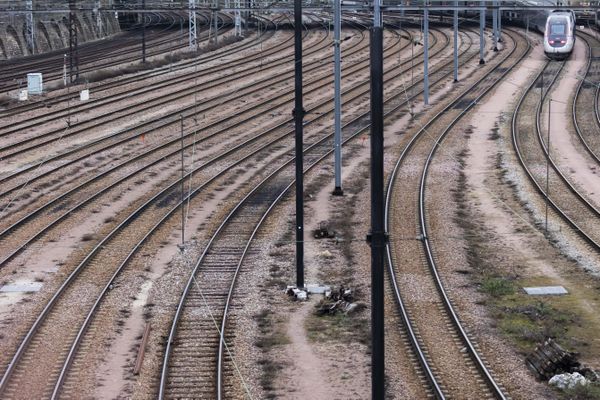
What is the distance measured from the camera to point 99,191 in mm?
28344

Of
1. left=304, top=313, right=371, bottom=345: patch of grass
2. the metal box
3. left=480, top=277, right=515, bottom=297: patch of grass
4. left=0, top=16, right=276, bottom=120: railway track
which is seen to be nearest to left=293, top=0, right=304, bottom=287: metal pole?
left=304, top=313, right=371, bottom=345: patch of grass

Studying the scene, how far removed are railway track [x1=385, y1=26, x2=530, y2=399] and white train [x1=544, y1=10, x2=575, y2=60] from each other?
74.6ft

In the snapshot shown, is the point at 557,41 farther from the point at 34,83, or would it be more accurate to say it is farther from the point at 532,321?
the point at 532,321

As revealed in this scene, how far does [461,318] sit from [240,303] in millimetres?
3584

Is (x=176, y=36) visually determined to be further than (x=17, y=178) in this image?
Yes

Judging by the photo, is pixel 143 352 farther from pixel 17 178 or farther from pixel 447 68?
pixel 447 68

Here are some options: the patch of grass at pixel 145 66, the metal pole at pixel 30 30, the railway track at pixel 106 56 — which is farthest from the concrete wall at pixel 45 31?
the patch of grass at pixel 145 66

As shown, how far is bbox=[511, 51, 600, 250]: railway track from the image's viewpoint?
24.6 metres

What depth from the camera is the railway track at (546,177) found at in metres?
24.6

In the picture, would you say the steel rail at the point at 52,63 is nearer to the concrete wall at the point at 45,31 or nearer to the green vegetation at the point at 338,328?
the concrete wall at the point at 45,31

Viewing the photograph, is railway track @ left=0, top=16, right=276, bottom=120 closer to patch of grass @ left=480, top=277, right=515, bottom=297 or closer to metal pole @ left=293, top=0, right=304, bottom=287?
metal pole @ left=293, top=0, right=304, bottom=287

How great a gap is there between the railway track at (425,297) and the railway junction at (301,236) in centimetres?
5

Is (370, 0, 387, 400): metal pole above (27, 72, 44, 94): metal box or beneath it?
above

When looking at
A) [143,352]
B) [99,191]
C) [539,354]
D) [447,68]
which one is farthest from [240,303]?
[447,68]
